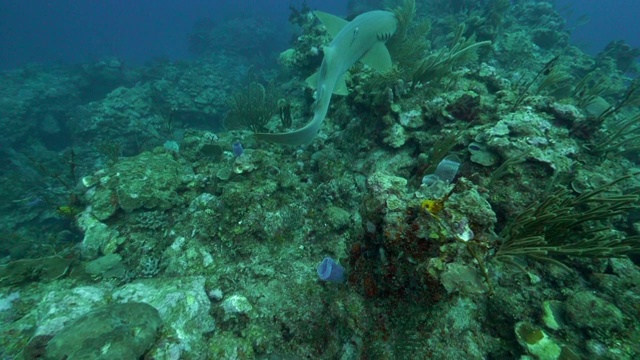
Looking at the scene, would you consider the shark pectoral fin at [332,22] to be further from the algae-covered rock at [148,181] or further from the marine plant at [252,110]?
the algae-covered rock at [148,181]

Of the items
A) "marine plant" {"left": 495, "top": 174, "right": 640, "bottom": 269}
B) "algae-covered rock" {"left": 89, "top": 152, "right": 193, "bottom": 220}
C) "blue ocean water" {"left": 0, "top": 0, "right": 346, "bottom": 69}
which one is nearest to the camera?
"marine plant" {"left": 495, "top": 174, "right": 640, "bottom": 269}

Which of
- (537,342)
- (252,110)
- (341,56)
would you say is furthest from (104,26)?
(537,342)

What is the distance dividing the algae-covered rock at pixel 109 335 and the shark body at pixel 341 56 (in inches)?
89.6

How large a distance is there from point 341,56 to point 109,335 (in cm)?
432

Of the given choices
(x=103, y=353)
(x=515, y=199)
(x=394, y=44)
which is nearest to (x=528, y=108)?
(x=515, y=199)

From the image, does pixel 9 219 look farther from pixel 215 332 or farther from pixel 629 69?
pixel 629 69

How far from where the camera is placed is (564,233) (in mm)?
2668

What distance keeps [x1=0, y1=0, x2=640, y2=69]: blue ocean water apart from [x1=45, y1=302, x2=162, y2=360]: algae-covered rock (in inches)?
2177

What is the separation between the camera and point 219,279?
371cm

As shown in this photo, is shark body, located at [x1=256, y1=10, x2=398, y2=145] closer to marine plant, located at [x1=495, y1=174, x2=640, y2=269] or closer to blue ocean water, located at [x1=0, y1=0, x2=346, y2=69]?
marine plant, located at [x1=495, y1=174, x2=640, y2=269]

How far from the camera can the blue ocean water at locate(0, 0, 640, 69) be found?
56188 mm

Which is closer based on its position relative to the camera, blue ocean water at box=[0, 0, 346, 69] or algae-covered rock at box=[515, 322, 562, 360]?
algae-covered rock at box=[515, 322, 562, 360]

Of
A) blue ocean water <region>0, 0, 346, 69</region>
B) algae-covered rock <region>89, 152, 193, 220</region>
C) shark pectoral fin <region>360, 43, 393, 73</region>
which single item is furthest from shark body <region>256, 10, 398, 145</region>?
blue ocean water <region>0, 0, 346, 69</region>

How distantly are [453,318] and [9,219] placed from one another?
1122 cm
